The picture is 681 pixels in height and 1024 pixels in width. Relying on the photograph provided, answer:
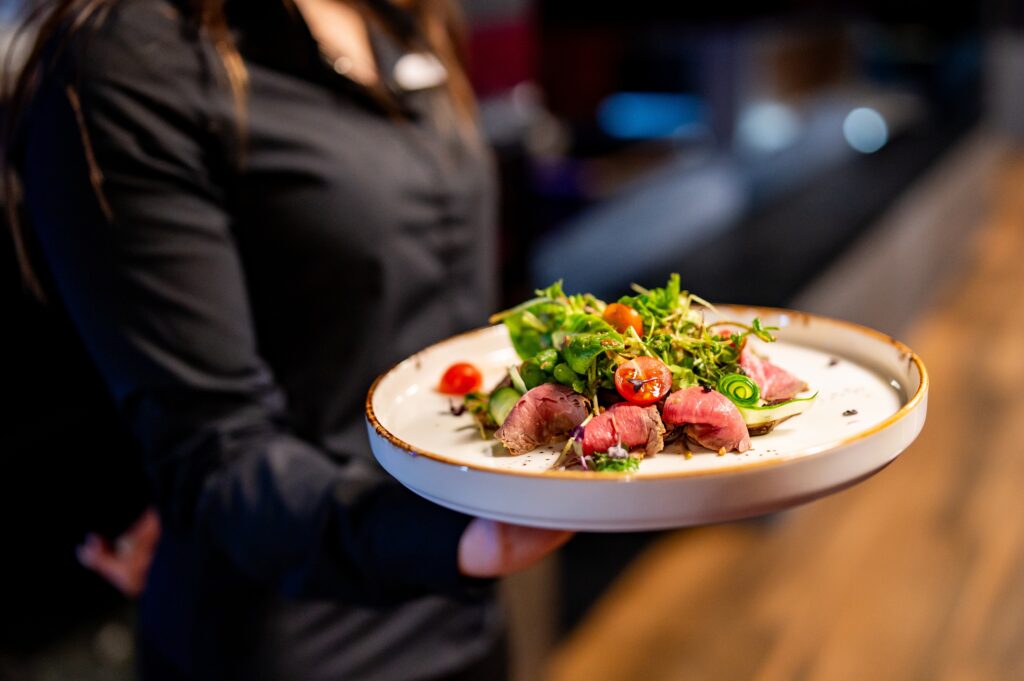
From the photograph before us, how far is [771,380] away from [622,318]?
130mm

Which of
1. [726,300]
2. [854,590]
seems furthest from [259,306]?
[854,590]

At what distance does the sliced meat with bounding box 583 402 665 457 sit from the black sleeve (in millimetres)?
199

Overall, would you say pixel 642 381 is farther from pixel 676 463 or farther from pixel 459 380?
pixel 459 380

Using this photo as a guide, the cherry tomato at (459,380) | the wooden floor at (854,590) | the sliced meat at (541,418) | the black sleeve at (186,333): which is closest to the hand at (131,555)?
the black sleeve at (186,333)

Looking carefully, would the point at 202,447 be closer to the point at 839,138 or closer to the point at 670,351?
the point at 670,351

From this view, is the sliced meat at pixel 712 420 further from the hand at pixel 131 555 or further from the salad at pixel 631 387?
the hand at pixel 131 555

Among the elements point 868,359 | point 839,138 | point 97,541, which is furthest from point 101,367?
point 839,138

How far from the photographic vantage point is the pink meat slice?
0.75 meters

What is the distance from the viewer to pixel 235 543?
0.90m

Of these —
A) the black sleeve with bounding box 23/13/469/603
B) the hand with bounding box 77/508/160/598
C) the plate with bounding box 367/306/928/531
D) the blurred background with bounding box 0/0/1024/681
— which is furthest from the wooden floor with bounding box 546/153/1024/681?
the plate with bounding box 367/306/928/531

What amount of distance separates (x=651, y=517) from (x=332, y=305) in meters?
0.50

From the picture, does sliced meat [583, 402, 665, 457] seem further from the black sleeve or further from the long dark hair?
the long dark hair

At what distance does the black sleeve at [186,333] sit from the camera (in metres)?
0.84

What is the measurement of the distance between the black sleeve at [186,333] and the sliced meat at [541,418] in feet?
0.51
